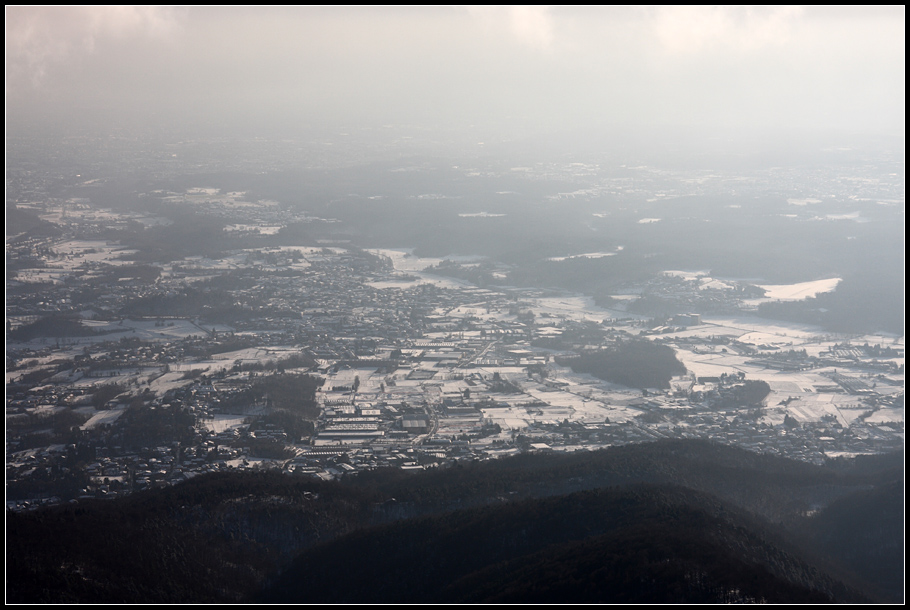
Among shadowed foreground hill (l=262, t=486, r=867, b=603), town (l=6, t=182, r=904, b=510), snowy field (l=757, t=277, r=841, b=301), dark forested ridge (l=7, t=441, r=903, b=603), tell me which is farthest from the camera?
snowy field (l=757, t=277, r=841, b=301)

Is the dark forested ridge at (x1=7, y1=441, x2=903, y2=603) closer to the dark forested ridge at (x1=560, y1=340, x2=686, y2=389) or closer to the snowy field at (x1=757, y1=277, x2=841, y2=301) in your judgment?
the dark forested ridge at (x1=560, y1=340, x2=686, y2=389)

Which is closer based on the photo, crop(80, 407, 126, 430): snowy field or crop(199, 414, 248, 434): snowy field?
crop(80, 407, 126, 430): snowy field

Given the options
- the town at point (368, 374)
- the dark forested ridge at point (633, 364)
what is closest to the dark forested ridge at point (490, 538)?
the town at point (368, 374)

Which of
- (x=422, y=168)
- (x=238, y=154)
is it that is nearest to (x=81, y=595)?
(x=422, y=168)

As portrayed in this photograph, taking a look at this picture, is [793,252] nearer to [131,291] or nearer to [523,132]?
[131,291]

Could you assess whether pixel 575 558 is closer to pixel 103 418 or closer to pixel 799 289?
pixel 103 418

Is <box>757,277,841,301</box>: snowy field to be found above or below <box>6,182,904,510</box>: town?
above

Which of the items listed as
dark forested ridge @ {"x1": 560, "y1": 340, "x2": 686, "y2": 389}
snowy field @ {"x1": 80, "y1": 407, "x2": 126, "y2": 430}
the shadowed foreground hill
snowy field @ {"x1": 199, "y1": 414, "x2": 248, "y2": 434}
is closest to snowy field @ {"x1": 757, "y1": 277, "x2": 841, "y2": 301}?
dark forested ridge @ {"x1": 560, "y1": 340, "x2": 686, "y2": 389}

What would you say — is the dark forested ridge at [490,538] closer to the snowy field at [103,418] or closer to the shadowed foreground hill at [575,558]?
the shadowed foreground hill at [575,558]
